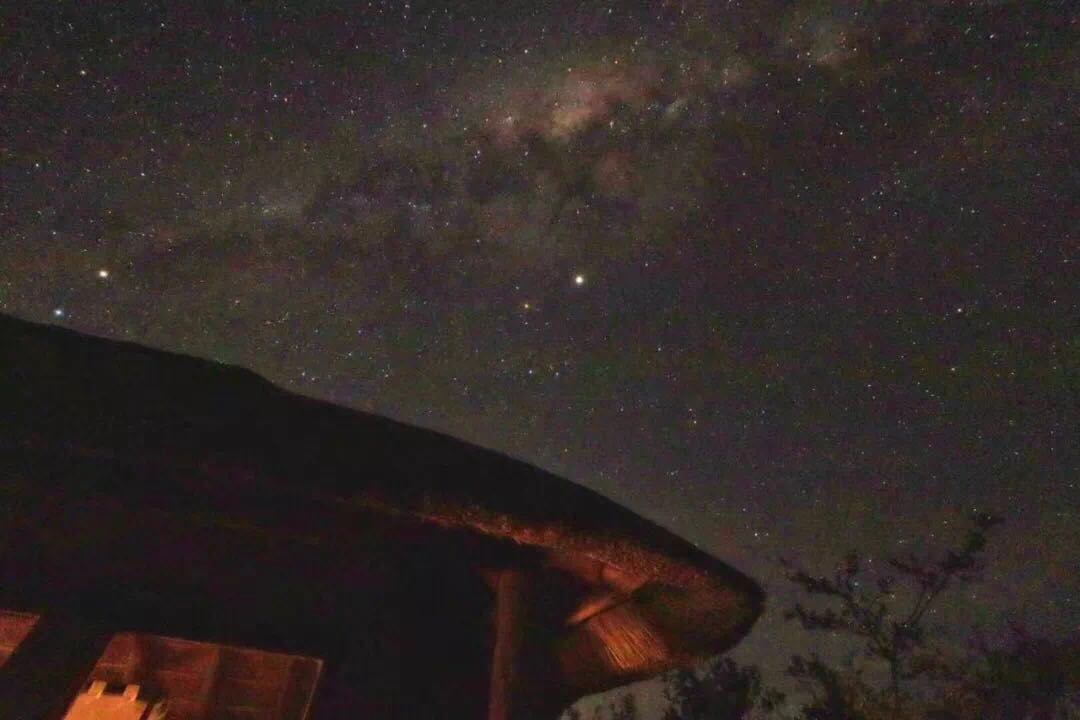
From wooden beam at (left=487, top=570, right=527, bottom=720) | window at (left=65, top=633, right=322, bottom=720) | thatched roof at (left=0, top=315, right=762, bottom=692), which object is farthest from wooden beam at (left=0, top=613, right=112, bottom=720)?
window at (left=65, top=633, right=322, bottom=720)

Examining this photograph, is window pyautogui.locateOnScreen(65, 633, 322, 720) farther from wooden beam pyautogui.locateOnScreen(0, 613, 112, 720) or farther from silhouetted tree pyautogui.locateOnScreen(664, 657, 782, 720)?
silhouetted tree pyautogui.locateOnScreen(664, 657, 782, 720)

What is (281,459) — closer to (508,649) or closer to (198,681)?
(508,649)

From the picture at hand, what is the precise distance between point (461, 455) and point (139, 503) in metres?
1.30

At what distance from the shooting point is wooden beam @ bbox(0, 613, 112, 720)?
2268 mm

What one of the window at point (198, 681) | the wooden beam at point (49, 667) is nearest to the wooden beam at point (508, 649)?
the wooden beam at point (49, 667)

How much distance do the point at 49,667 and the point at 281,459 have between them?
1.18 m

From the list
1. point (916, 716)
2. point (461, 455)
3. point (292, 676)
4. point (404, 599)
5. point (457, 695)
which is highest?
point (916, 716)

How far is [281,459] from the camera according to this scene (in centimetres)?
222

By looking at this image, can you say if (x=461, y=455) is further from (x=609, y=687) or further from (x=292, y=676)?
(x=292, y=676)

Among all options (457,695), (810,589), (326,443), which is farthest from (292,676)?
(810,589)

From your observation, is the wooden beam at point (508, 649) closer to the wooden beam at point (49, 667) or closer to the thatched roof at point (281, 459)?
the thatched roof at point (281, 459)

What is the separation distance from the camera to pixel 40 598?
2.46m

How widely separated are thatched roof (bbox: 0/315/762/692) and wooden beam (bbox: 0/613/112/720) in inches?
20.0

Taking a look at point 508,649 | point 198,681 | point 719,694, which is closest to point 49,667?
point 508,649
